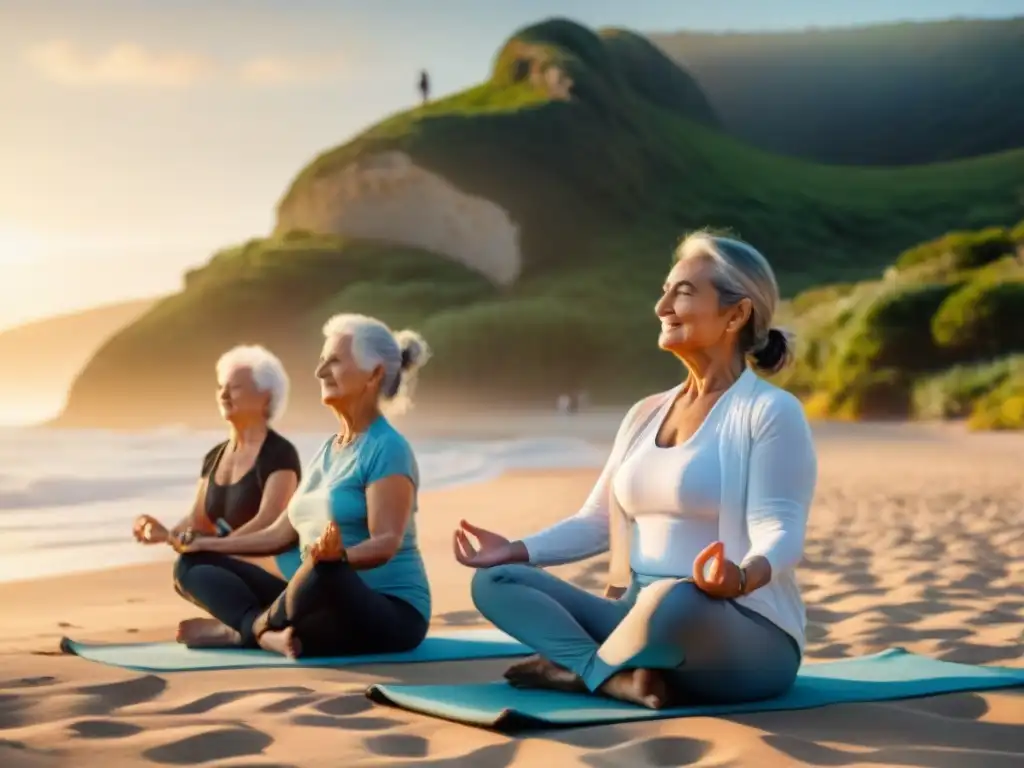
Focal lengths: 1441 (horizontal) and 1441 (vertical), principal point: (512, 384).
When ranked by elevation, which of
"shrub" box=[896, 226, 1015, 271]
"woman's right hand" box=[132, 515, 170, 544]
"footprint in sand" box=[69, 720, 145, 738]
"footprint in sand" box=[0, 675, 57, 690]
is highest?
"shrub" box=[896, 226, 1015, 271]

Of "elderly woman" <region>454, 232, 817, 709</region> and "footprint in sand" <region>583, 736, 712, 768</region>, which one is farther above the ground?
"elderly woman" <region>454, 232, 817, 709</region>

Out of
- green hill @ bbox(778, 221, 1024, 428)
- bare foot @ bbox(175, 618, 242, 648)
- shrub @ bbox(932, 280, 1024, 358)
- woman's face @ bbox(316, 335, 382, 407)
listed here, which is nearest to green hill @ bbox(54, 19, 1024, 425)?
green hill @ bbox(778, 221, 1024, 428)

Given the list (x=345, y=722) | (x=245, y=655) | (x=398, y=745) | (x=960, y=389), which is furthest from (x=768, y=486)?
(x=960, y=389)

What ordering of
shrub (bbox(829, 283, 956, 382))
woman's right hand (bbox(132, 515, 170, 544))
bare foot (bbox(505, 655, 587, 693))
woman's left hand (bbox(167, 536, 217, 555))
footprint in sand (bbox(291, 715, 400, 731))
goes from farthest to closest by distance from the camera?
shrub (bbox(829, 283, 956, 382)) → woman's left hand (bbox(167, 536, 217, 555)) → woman's right hand (bbox(132, 515, 170, 544)) → bare foot (bbox(505, 655, 587, 693)) → footprint in sand (bbox(291, 715, 400, 731))

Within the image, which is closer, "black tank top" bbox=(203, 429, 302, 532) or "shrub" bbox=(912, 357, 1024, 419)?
"black tank top" bbox=(203, 429, 302, 532)

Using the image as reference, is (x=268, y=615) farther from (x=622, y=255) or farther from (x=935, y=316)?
(x=622, y=255)

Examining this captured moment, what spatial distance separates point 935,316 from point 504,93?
42099 millimetres

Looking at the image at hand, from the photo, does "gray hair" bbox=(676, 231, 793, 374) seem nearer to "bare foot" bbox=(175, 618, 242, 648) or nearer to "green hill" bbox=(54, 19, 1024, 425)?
"bare foot" bbox=(175, 618, 242, 648)

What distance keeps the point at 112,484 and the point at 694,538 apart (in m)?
12.0

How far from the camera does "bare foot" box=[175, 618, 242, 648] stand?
15.6 ft

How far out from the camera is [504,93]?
2579 inches

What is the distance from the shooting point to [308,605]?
4375 millimetres

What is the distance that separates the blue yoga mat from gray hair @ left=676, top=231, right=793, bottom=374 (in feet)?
2.84

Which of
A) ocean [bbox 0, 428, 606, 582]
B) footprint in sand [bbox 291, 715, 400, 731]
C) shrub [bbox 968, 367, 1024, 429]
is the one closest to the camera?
footprint in sand [bbox 291, 715, 400, 731]
